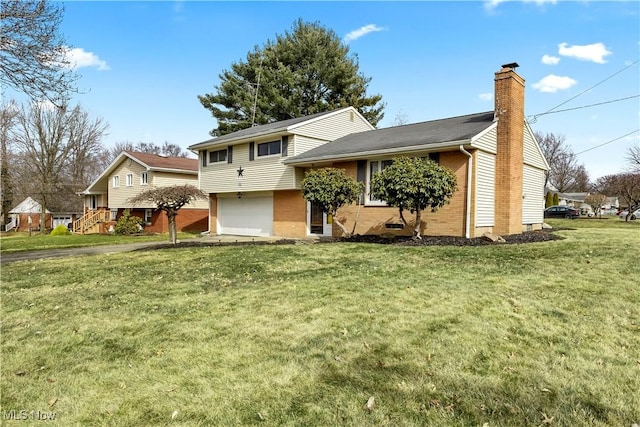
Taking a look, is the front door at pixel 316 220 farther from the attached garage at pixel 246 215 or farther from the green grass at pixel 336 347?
the green grass at pixel 336 347

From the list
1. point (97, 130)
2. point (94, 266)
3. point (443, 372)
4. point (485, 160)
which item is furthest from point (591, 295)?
point (97, 130)

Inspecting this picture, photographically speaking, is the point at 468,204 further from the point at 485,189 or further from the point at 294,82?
the point at 294,82

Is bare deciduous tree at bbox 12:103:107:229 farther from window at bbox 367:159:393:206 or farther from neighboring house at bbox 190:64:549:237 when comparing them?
window at bbox 367:159:393:206

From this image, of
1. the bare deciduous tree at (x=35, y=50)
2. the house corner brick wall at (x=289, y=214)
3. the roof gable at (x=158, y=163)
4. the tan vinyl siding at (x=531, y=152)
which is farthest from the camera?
the roof gable at (x=158, y=163)

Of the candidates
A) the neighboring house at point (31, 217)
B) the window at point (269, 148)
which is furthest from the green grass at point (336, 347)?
the neighboring house at point (31, 217)

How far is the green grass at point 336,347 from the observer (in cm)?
274

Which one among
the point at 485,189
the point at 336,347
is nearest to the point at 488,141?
the point at 485,189

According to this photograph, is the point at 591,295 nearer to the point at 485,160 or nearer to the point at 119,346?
the point at 119,346

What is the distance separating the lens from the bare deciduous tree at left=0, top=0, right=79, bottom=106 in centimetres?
752

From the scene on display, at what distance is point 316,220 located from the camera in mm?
16938

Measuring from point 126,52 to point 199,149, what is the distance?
8.94m

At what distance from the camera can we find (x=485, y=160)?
1281cm

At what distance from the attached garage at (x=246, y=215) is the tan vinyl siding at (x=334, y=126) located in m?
3.65

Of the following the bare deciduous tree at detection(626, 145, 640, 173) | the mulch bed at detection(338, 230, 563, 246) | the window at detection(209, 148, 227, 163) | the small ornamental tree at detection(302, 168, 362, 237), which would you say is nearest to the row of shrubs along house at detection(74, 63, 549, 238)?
the window at detection(209, 148, 227, 163)
